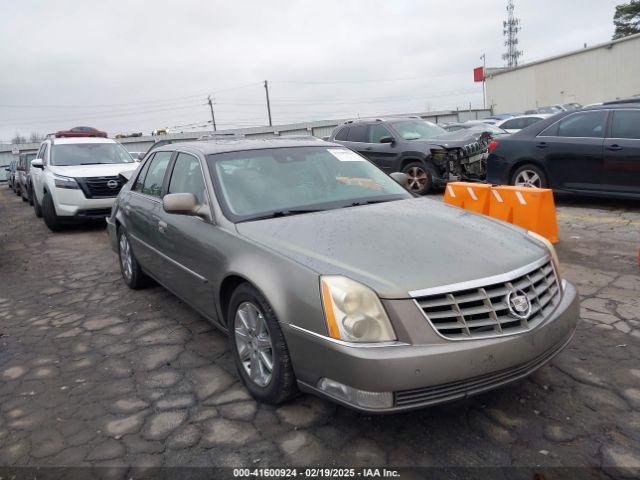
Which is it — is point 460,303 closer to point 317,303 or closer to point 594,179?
point 317,303

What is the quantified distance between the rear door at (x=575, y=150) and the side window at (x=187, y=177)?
6.13 metres

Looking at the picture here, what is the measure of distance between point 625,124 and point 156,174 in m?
6.61

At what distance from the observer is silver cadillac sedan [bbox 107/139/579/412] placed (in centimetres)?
237

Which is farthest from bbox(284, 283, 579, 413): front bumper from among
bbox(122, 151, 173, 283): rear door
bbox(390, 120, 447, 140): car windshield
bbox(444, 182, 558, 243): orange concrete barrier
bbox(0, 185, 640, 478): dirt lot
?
bbox(390, 120, 447, 140): car windshield

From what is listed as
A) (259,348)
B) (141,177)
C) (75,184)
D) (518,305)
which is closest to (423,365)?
(518,305)

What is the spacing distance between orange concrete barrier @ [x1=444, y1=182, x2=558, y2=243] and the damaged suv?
3199 mm

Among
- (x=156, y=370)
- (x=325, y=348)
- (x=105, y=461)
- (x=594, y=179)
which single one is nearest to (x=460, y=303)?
(x=325, y=348)

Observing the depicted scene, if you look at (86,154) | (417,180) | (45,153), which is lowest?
(417,180)

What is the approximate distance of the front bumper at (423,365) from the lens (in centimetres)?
231

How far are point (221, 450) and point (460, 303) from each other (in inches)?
57.2

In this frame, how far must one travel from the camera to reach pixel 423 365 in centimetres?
231

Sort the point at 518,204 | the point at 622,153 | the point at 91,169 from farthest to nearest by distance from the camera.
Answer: the point at 91,169, the point at 622,153, the point at 518,204

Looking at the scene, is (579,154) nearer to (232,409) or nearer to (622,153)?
(622,153)

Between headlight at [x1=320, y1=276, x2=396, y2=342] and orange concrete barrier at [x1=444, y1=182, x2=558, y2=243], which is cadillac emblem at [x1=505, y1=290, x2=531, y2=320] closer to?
headlight at [x1=320, y1=276, x2=396, y2=342]
